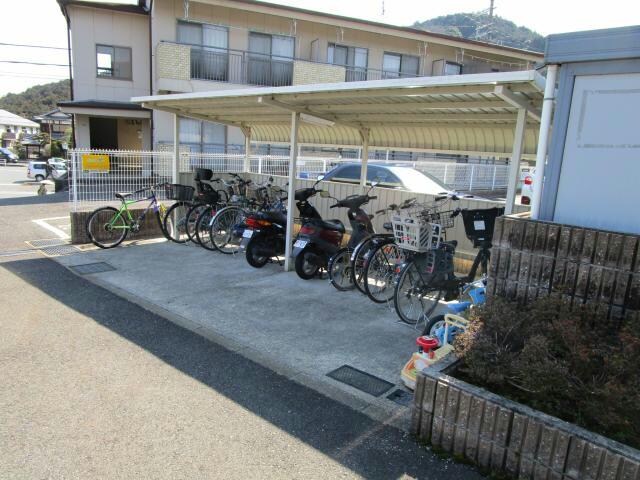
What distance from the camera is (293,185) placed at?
6.41 metres

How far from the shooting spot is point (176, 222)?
8.09m

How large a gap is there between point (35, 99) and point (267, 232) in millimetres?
86919

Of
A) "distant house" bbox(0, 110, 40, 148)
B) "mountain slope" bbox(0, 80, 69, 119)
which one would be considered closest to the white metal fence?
"distant house" bbox(0, 110, 40, 148)

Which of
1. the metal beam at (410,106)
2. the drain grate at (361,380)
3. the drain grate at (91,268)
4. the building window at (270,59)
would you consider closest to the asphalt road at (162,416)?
the drain grate at (361,380)

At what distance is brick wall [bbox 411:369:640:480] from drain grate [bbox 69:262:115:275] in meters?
4.87

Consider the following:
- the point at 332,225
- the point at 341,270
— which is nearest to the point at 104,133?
the point at 332,225

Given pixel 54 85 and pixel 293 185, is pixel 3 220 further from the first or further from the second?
pixel 54 85

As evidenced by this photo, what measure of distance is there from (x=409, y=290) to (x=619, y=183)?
2.15m

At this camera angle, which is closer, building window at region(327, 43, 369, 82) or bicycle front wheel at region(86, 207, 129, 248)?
bicycle front wheel at region(86, 207, 129, 248)

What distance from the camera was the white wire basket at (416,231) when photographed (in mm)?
4531

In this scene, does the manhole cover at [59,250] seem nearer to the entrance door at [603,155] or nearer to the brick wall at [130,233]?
the brick wall at [130,233]

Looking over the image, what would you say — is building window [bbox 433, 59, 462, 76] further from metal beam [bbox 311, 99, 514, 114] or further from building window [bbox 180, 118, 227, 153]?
metal beam [bbox 311, 99, 514, 114]

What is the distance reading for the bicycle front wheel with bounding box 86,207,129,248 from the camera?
7.30 m

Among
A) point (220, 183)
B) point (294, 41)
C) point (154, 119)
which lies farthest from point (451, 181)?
point (154, 119)
